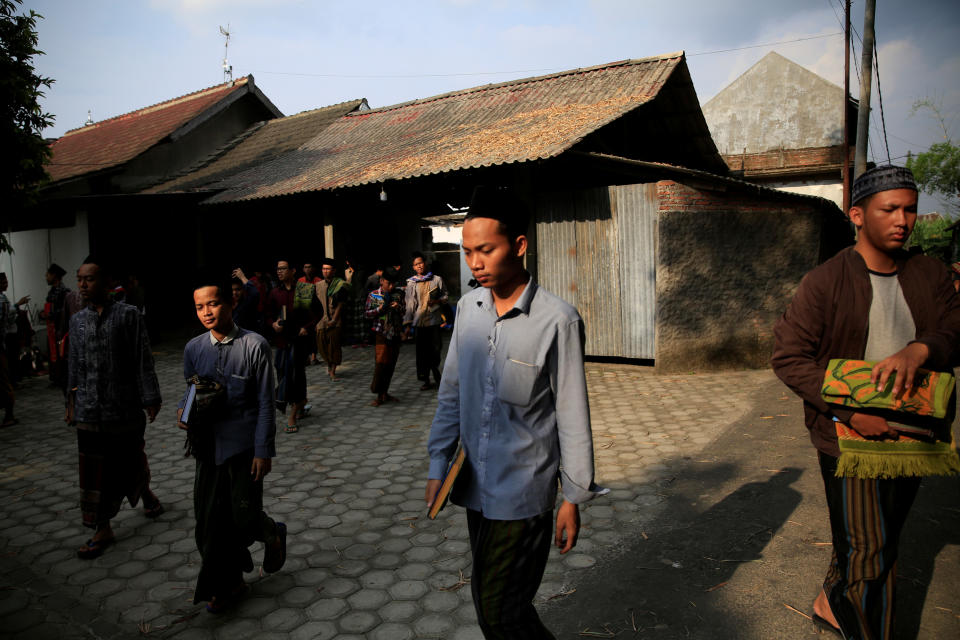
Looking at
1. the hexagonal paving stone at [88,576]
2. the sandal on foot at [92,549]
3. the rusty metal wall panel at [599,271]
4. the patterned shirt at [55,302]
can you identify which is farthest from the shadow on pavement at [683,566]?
the patterned shirt at [55,302]

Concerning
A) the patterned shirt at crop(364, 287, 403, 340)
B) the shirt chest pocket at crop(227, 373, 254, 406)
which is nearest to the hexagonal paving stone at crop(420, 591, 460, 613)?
the shirt chest pocket at crop(227, 373, 254, 406)

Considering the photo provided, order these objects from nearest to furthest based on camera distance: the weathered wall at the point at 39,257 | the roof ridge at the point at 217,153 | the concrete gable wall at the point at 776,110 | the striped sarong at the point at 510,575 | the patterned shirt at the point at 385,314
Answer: the striped sarong at the point at 510,575 → the patterned shirt at the point at 385,314 → the weathered wall at the point at 39,257 → the roof ridge at the point at 217,153 → the concrete gable wall at the point at 776,110

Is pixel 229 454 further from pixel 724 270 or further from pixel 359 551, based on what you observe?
pixel 724 270

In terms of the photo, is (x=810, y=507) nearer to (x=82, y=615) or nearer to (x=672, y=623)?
(x=672, y=623)

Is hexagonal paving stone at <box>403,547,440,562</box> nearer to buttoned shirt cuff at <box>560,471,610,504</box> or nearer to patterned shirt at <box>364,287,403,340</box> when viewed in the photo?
buttoned shirt cuff at <box>560,471,610,504</box>

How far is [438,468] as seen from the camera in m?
2.27

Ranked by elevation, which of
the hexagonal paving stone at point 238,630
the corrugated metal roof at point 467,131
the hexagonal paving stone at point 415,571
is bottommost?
the hexagonal paving stone at point 238,630

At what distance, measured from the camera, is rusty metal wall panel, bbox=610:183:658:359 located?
9.03m

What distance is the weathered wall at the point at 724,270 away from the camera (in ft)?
29.1

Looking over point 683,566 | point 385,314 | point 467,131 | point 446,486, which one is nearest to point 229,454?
point 446,486

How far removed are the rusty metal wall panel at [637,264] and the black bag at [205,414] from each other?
711 cm

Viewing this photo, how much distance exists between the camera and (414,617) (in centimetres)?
310

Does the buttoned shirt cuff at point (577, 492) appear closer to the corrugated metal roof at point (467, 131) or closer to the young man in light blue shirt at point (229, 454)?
the young man in light blue shirt at point (229, 454)

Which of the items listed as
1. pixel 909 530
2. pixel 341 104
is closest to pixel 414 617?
pixel 909 530
